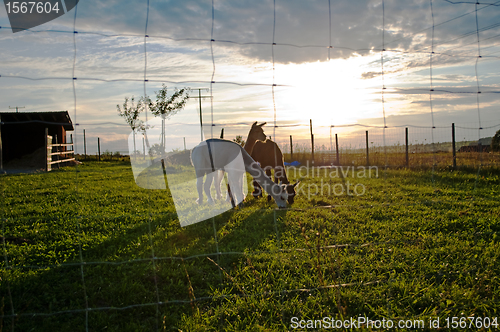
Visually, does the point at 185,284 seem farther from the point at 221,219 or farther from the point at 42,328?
the point at 221,219

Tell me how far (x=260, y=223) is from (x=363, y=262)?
1.96 m

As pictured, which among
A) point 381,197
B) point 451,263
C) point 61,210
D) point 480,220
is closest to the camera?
point 451,263

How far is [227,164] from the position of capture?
6.32m

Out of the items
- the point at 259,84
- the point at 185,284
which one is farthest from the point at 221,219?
the point at 259,84

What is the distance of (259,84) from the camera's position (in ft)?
11.7

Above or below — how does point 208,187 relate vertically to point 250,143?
below

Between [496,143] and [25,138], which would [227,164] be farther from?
[25,138]

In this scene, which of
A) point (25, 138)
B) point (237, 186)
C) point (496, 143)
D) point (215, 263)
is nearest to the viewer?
point (215, 263)

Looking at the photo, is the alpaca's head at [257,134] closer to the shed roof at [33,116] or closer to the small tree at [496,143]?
the small tree at [496,143]

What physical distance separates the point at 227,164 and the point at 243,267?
10.2 ft

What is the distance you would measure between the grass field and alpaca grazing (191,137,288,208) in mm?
737

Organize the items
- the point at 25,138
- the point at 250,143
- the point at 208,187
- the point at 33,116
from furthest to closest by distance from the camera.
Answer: the point at 25,138 → the point at 33,116 → the point at 250,143 → the point at 208,187

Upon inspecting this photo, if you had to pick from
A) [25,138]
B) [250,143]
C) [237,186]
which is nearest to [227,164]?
[237,186]

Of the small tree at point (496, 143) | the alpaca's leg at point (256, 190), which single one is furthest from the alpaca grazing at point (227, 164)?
the small tree at point (496, 143)
